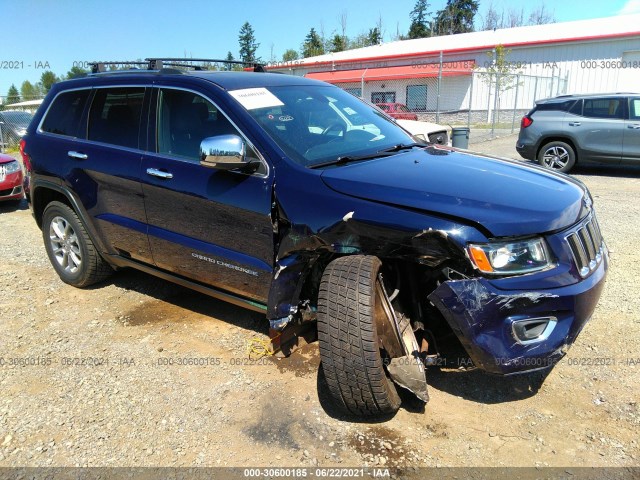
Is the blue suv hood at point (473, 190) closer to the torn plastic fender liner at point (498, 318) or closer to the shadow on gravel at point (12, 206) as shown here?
the torn plastic fender liner at point (498, 318)

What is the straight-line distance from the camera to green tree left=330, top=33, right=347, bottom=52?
2135 inches

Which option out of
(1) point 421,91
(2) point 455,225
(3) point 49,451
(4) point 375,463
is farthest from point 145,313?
(1) point 421,91

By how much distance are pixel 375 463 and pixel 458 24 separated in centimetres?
7319

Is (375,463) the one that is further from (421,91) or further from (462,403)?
(421,91)

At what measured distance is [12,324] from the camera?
423 centimetres

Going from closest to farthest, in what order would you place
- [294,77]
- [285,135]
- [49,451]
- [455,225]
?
[455,225]
[49,451]
[285,135]
[294,77]

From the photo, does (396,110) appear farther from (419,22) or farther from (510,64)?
(419,22)

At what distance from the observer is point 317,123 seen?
360cm

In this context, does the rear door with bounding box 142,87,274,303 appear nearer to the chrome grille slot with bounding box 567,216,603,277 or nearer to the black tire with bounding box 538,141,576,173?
the chrome grille slot with bounding box 567,216,603,277

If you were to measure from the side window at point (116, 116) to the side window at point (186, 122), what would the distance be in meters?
0.27

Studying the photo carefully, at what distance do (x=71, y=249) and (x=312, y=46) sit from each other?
189 ft

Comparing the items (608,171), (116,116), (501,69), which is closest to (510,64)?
(501,69)

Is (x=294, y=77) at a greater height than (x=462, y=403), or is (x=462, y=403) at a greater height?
(x=294, y=77)

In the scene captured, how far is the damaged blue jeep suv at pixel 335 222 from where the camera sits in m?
2.54
